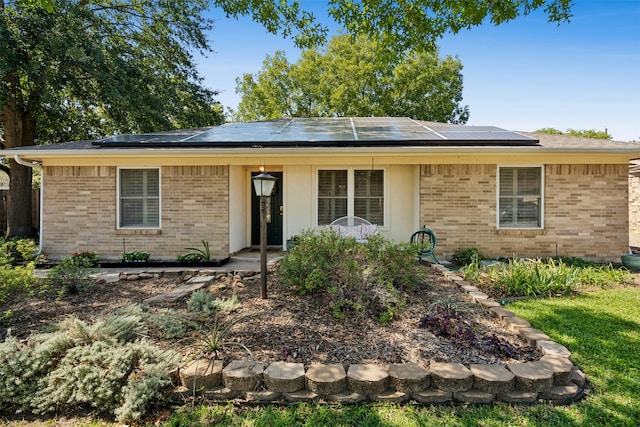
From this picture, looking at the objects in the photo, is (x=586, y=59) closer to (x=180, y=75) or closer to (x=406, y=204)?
(x=406, y=204)

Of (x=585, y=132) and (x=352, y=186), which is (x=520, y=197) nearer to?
(x=352, y=186)

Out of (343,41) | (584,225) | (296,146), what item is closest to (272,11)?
(296,146)

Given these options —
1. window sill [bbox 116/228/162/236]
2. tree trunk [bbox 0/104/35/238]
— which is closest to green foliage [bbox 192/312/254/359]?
window sill [bbox 116/228/162/236]

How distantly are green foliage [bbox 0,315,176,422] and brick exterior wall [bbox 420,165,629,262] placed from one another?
255 inches

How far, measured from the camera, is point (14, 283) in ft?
13.7

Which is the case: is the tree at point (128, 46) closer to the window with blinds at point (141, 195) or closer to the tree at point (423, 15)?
the tree at point (423, 15)

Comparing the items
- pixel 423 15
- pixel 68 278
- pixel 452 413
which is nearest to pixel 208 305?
pixel 68 278

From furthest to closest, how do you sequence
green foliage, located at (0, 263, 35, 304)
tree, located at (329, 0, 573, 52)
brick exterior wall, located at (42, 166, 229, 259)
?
brick exterior wall, located at (42, 166, 229, 259) → tree, located at (329, 0, 573, 52) → green foliage, located at (0, 263, 35, 304)

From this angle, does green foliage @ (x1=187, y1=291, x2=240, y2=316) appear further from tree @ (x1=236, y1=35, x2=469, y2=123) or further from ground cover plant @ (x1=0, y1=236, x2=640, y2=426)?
tree @ (x1=236, y1=35, x2=469, y2=123)

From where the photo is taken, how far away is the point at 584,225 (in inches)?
303

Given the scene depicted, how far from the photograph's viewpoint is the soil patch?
9.80 ft

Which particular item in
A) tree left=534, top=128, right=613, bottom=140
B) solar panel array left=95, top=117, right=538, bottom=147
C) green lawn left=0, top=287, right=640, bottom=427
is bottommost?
green lawn left=0, top=287, right=640, bottom=427

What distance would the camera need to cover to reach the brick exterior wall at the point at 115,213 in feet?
25.7

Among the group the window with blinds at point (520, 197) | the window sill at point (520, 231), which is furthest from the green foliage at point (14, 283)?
the window with blinds at point (520, 197)
